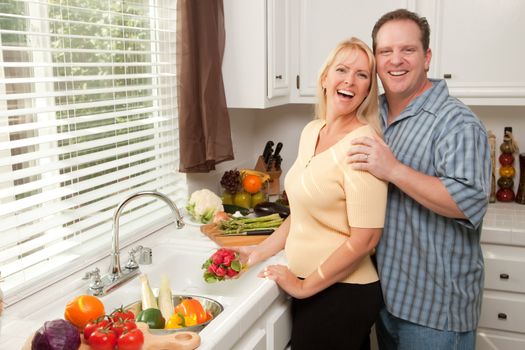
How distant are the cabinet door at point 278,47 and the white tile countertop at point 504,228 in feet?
3.60

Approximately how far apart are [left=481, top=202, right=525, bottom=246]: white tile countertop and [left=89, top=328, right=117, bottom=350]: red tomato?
1797mm

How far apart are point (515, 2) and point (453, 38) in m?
0.28

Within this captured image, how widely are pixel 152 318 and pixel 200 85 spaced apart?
1077 mm

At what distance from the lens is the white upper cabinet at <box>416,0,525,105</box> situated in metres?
2.47

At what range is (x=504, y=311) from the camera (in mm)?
2508

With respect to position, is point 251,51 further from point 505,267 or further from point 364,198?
point 505,267

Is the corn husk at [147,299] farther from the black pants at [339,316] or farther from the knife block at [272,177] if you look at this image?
the knife block at [272,177]

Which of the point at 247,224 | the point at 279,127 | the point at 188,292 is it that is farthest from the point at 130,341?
the point at 279,127

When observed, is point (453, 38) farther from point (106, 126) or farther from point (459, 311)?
point (106, 126)

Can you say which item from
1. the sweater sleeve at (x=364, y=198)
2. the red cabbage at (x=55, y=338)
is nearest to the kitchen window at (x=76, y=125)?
the red cabbage at (x=55, y=338)

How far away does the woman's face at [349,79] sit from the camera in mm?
1627

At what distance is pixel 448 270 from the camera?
162 centimetres

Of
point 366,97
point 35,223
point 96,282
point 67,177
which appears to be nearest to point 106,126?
point 67,177

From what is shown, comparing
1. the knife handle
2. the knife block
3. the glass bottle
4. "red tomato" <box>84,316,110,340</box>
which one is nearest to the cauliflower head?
the knife handle
